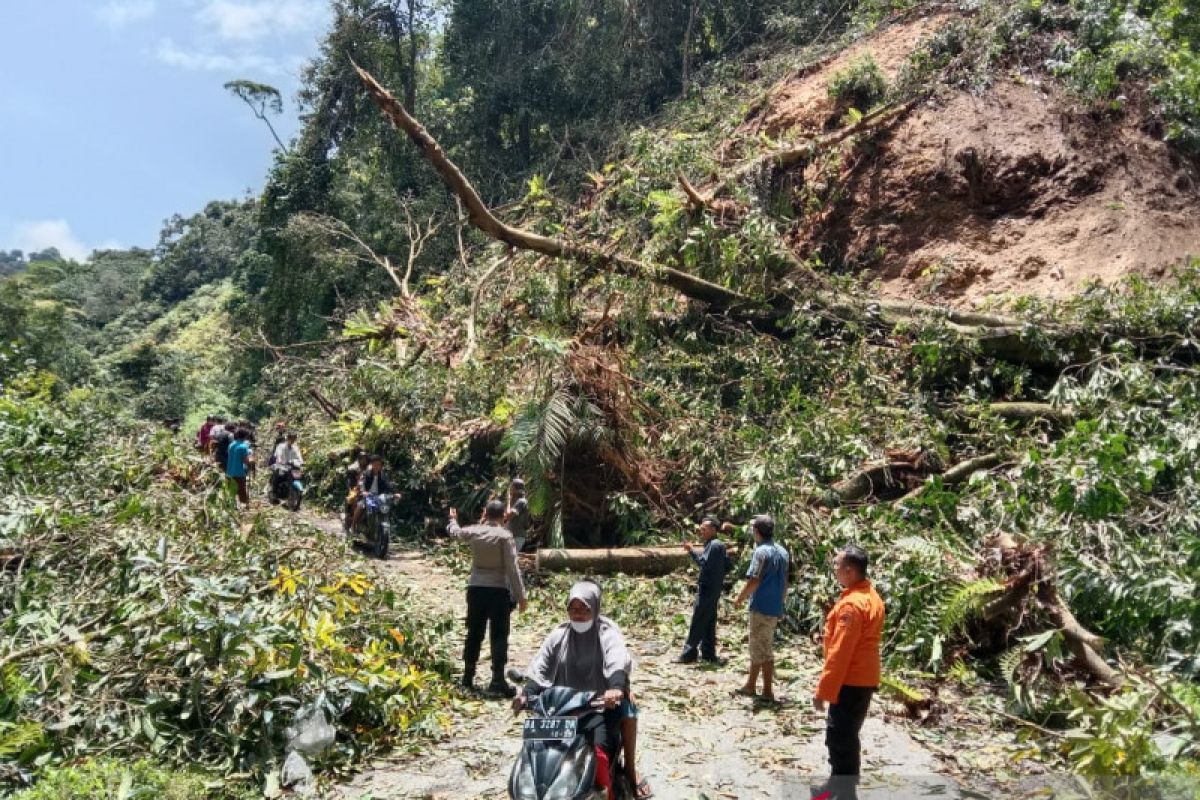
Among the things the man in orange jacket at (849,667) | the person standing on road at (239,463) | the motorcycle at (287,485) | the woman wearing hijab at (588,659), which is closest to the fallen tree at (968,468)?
the man in orange jacket at (849,667)

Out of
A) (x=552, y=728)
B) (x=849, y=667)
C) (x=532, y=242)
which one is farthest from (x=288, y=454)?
(x=849, y=667)

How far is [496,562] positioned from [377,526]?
5431 mm

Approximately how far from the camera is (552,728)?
394cm

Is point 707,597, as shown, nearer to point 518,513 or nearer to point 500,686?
point 500,686

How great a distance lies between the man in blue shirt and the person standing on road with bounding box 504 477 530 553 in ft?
11.7

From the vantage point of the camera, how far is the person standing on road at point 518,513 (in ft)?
32.2

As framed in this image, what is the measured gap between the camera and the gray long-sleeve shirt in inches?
259

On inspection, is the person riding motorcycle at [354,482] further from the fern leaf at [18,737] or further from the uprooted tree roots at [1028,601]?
the uprooted tree roots at [1028,601]

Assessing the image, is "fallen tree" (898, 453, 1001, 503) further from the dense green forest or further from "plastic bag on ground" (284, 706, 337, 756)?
"plastic bag on ground" (284, 706, 337, 756)

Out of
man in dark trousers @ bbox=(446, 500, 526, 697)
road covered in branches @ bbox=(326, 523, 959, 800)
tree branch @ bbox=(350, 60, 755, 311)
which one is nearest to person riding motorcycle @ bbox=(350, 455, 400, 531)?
tree branch @ bbox=(350, 60, 755, 311)

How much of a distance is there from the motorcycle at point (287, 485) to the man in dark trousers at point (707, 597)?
8.27 meters

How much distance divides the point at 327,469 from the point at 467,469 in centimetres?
332

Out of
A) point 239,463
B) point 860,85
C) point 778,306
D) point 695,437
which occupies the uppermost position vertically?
point 860,85

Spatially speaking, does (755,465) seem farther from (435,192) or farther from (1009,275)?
(435,192)
